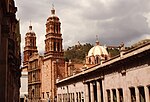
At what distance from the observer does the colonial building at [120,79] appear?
2166 centimetres

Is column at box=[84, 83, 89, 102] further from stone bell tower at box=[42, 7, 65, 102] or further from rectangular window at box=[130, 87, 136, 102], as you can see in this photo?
stone bell tower at box=[42, 7, 65, 102]

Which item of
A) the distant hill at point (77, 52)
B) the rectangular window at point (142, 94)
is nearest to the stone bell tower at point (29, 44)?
the distant hill at point (77, 52)

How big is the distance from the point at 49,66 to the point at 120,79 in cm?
3815

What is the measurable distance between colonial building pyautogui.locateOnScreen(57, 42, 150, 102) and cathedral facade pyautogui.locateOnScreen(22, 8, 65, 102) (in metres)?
22.7

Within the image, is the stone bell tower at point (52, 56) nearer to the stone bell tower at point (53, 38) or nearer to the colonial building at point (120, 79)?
the stone bell tower at point (53, 38)

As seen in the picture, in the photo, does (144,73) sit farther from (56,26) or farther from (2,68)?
(56,26)

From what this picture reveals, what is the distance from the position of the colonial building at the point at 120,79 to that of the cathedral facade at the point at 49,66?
2271cm

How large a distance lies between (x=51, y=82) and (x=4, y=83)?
4562cm

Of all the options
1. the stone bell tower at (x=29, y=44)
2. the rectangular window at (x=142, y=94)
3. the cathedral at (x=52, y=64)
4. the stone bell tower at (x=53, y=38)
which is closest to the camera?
the rectangular window at (x=142, y=94)

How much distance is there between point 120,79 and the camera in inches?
1013

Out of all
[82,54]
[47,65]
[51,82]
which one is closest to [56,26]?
[47,65]

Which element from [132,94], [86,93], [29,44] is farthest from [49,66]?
[132,94]

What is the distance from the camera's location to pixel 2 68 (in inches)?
621

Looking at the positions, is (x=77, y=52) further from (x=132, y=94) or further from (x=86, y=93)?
(x=132, y=94)
